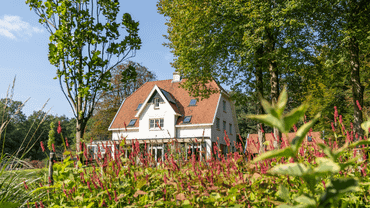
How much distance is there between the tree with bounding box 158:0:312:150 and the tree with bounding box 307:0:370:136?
2.70ft

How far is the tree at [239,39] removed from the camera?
12.9 metres

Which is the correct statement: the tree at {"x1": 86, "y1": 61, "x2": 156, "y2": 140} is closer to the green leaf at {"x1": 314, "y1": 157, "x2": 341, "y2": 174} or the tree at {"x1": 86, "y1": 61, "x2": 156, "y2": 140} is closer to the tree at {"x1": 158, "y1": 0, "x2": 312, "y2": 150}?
the tree at {"x1": 158, "y1": 0, "x2": 312, "y2": 150}

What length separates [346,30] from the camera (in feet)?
39.3

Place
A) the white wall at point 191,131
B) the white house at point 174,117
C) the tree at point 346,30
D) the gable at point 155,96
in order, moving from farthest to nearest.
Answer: the gable at point 155,96, the white house at point 174,117, the white wall at point 191,131, the tree at point 346,30

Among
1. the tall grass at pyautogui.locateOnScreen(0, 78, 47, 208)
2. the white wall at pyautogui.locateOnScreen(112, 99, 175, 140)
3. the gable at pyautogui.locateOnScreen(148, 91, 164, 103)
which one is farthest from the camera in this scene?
the gable at pyautogui.locateOnScreen(148, 91, 164, 103)

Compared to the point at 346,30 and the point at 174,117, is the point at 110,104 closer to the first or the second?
the point at 174,117

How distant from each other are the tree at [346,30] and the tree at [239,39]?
82 cm

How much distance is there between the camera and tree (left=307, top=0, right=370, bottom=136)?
12.0m

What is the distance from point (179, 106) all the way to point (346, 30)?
1894 cm

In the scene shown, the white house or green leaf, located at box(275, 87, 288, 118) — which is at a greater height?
the white house

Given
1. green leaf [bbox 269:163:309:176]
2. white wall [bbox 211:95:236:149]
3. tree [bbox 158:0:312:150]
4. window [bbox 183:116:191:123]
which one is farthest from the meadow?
window [bbox 183:116:191:123]

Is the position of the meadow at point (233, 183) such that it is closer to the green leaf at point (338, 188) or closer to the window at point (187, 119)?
the green leaf at point (338, 188)

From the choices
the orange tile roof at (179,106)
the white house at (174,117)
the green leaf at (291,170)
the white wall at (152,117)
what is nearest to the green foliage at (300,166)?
the green leaf at (291,170)

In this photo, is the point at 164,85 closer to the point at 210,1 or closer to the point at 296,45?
the point at 210,1
